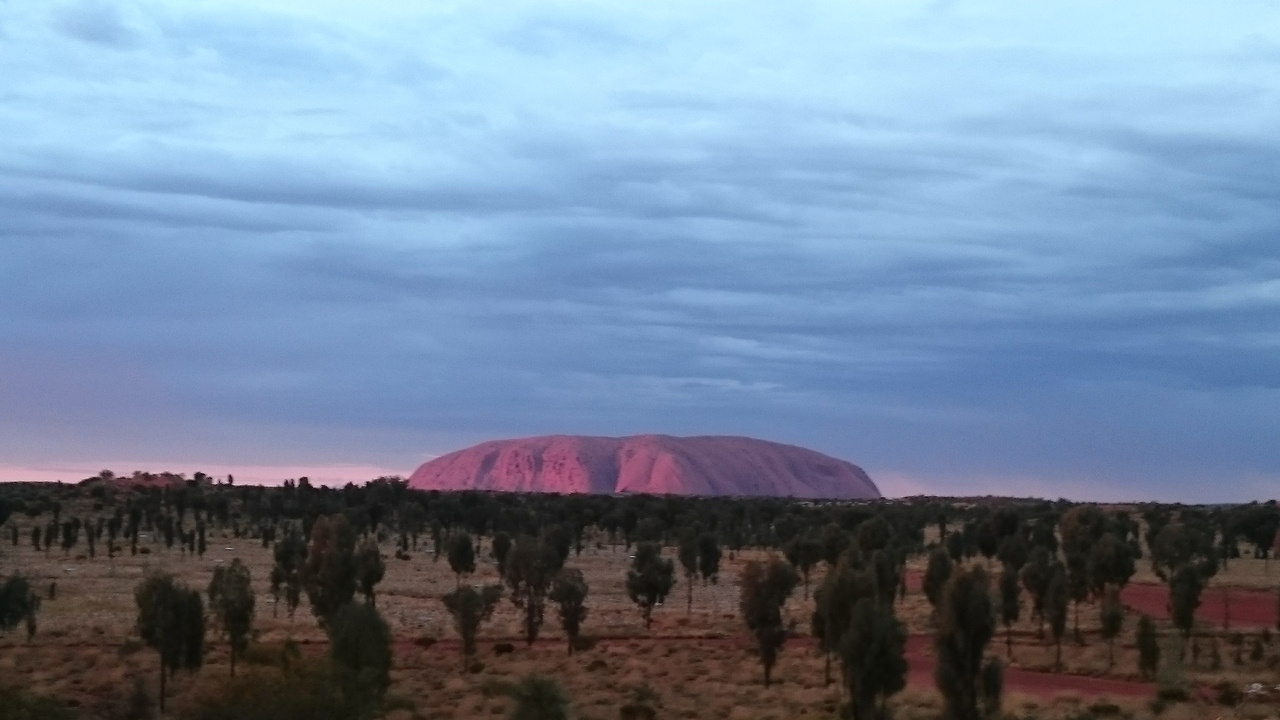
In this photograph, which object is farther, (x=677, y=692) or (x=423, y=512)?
(x=423, y=512)

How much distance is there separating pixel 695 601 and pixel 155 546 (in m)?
49.8

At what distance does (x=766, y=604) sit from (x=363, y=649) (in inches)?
843

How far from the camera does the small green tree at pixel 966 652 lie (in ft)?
129

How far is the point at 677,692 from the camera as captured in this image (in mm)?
52625

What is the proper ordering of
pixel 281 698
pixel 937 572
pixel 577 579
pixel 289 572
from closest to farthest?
pixel 281 698 < pixel 577 579 < pixel 937 572 < pixel 289 572

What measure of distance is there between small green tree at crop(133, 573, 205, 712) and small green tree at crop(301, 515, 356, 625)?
1256 cm

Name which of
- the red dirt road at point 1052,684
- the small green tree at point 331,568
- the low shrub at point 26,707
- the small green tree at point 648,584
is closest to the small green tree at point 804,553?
the small green tree at point 648,584

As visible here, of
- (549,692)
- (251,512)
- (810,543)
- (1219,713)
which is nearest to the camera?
(549,692)

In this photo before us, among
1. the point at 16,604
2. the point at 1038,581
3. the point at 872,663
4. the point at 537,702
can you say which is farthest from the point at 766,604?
the point at 16,604

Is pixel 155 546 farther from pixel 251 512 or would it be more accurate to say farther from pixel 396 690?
pixel 396 690

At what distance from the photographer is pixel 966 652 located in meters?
39.5

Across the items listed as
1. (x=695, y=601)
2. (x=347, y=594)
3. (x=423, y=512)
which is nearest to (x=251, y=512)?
(x=423, y=512)

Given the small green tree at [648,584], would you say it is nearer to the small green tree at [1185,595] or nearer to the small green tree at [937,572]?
the small green tree at [937,572]

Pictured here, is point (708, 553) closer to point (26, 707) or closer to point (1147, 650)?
point (1147, 650)
